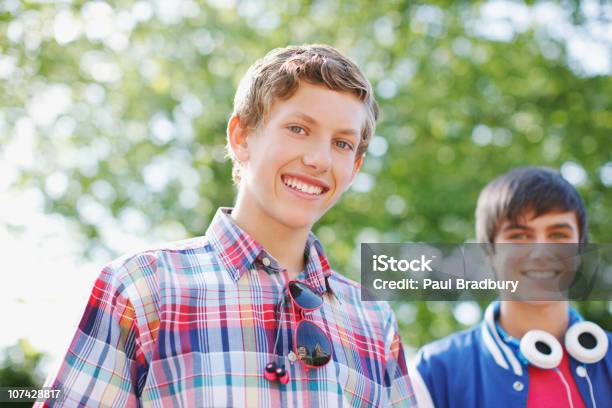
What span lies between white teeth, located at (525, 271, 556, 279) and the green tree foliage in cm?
521

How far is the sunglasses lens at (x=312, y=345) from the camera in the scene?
82.9 inches

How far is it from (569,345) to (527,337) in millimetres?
185

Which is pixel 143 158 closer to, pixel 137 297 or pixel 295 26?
pixel 295 26

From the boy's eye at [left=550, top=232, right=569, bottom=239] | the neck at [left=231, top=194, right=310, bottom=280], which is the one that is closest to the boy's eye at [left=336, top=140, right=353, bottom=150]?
the neck at [left=231, top=194, right=310, bottom=280]

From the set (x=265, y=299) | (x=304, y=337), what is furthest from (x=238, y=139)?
(x=304, y=337)

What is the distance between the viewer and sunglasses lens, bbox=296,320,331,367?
2105 mm

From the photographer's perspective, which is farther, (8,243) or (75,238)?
(75,238)

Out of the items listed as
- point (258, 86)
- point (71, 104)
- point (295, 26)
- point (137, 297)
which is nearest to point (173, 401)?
point (137, 297)

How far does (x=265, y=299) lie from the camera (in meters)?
2.18

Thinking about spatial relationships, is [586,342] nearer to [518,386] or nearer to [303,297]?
[518,386]

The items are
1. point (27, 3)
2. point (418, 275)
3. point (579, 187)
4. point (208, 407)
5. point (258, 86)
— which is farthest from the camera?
point (579, 187)

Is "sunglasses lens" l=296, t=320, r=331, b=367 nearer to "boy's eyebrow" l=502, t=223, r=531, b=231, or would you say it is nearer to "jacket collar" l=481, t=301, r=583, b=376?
"jacket collar" l=481, t=301, r=583, b=376

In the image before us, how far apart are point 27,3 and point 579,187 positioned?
22.4 ft

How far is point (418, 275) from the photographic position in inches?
245
